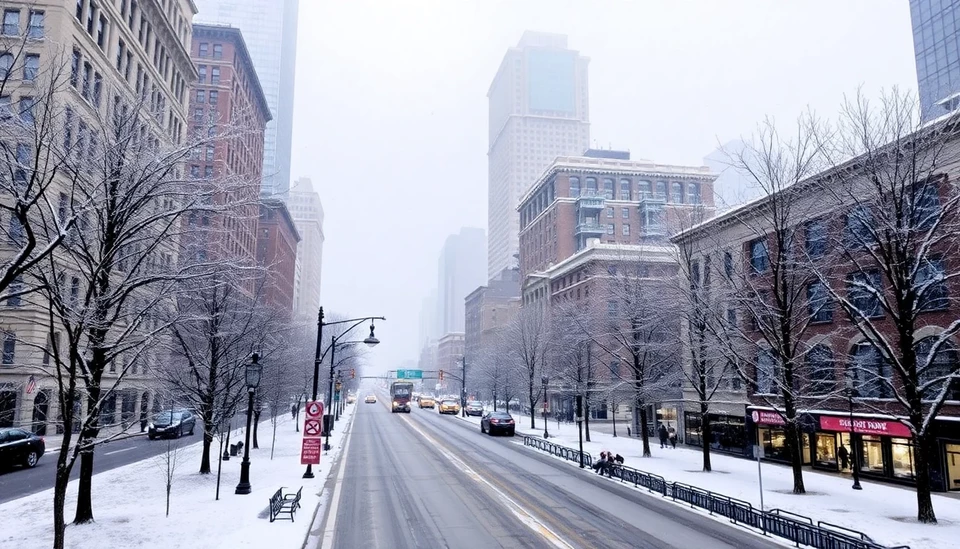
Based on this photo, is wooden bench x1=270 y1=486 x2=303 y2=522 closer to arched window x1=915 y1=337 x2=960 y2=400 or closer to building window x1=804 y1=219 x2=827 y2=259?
arched window x1=915 y1=337 x2=960 y2=400

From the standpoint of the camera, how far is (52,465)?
28062mm

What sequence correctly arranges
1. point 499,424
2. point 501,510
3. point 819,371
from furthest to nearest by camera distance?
1. point 499,424
2. point 819,371
3. point 501,510

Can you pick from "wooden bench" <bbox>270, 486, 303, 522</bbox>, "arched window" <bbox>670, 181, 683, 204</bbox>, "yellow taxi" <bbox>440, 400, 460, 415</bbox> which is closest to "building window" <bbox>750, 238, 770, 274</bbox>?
"wooden bench" <bbox>270, 486, 303, 522</bbox>

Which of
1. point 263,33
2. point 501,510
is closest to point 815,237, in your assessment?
point 501,510

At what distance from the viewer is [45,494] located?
20.1 m

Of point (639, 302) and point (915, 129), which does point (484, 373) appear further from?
point (915, 129)

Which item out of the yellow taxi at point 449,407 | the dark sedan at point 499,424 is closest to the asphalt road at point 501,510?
the dark sedan at point 499,424

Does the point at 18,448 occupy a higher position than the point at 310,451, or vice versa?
the point at 310,451

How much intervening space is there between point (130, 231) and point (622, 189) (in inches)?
3653

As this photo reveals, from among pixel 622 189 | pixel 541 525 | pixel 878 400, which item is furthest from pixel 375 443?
pixel 622 189

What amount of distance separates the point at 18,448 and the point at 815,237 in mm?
35774

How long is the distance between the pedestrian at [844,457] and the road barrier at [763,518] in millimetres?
11371

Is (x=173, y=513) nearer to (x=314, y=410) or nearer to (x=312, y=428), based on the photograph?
(x=314, y=410)

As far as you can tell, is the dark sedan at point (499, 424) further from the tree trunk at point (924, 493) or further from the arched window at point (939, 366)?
the tree trunk at point (924, 493)
